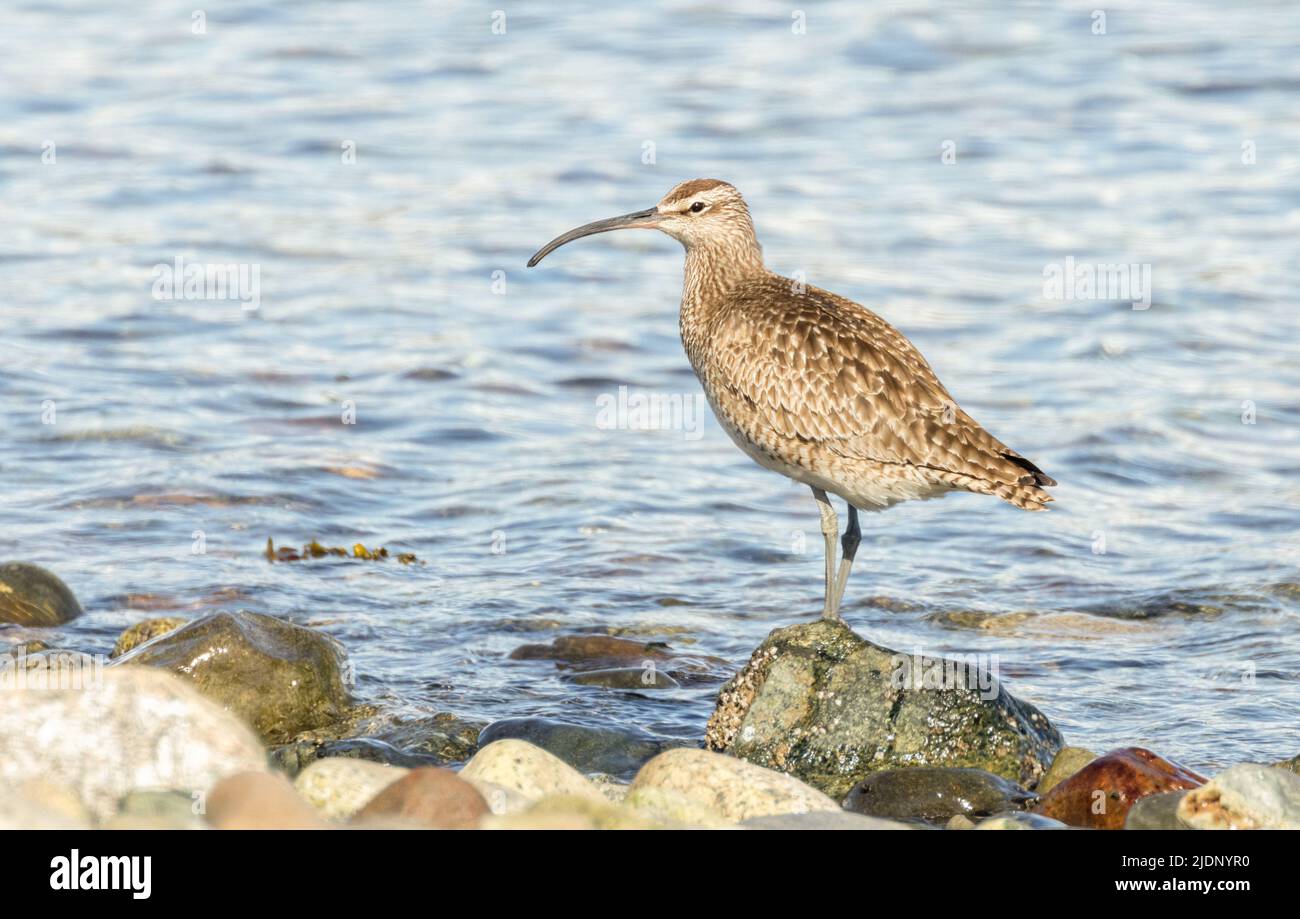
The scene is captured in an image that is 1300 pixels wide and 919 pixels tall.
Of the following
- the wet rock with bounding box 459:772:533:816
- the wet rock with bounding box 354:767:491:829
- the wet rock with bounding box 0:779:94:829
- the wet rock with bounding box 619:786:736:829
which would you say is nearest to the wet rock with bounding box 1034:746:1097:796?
the wet rock with bounding box 619:786:736:829

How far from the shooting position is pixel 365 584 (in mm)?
10367

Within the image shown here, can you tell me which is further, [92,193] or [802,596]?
[92,193]

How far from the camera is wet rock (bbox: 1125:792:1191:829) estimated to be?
6422mm

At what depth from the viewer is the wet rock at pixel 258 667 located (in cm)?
802

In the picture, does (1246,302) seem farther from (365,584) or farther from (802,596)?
(365,584)

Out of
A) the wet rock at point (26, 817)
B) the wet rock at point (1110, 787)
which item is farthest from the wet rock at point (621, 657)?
the wet rock at point (26, 817)

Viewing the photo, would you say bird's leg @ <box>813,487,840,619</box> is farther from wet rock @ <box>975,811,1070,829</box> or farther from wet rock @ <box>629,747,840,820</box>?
wet rock @ <box>975,811,1070,829</box>

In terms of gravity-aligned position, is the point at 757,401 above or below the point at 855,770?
above

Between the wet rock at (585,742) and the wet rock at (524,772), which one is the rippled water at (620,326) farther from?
the wet rock at (524,772)

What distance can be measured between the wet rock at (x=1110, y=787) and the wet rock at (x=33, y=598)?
5293 millimetres

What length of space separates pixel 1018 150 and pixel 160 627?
12.7 meters

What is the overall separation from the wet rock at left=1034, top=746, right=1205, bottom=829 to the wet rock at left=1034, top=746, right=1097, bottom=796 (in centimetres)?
29

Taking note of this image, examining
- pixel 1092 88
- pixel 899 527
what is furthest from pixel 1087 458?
pixel 1092 88

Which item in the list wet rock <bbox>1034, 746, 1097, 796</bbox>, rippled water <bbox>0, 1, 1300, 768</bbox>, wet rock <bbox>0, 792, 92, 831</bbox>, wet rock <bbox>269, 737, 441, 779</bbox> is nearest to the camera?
wet rock <bbox>0, 792, 92, 831</bbox>
